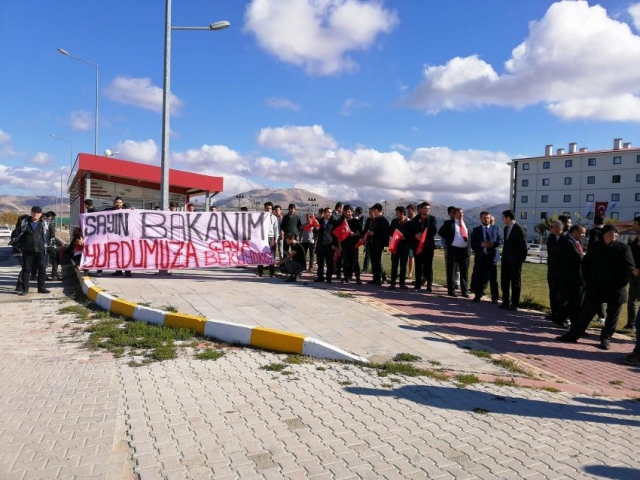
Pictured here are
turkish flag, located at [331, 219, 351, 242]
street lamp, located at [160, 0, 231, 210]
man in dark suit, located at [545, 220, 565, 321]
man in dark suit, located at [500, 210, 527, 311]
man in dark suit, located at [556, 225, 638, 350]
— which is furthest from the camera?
street lamp, located at [160, 0, 231, 210]

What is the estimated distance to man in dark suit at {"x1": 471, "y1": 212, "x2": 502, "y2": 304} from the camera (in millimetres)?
9555

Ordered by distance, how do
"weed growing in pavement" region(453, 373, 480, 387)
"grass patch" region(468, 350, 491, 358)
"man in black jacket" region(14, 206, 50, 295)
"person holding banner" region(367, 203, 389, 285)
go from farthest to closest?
1. "person holding banner" region(367, 203, 389, 285)
2. "man in black jacket" region(14, 206, 50, 295)
3. "grass patch" region(468, 350, 491, 358)
4. "weed growing in pavement" region(453, 373, 480, 387)

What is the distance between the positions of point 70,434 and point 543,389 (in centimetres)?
463

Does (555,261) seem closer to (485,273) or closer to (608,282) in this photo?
(608,282)

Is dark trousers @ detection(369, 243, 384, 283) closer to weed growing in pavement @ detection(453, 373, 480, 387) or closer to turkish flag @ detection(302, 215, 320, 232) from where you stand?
turkish flag @ detection(302, 215, 320, 232)

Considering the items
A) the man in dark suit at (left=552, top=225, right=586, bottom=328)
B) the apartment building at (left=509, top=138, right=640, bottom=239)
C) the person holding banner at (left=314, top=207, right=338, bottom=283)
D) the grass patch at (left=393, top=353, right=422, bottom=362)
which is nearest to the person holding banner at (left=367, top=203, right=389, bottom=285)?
the person holding banner at (left=314, top=207, right=338, bottom=283)

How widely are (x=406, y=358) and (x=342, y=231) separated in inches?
210

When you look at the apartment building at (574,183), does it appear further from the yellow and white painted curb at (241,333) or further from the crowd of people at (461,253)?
the yellow and white painted curb at (241,333)

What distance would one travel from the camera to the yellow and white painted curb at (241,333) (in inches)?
236

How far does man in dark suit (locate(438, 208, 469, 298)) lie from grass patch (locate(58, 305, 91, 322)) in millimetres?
7161

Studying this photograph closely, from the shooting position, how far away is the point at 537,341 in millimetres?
7055

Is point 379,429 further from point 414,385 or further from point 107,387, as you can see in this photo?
point 107,387

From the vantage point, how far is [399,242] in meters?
10.6

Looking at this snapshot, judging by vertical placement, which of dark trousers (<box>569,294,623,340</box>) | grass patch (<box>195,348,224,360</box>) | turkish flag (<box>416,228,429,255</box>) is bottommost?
grass patch (<box>195,348,224,360</box>)
